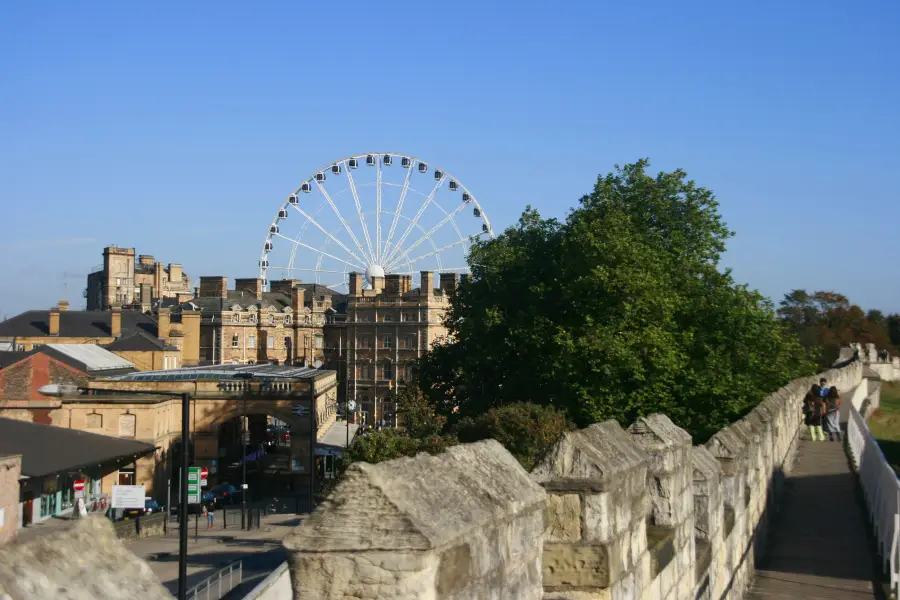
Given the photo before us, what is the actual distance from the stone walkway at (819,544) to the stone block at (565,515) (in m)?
7.50

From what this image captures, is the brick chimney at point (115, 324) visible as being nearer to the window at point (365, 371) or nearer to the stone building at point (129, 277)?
the window at point (365, 371)

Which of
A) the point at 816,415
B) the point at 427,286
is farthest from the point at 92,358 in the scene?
the point at 816,415

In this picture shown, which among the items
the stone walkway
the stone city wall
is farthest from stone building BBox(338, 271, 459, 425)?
the stone city wall

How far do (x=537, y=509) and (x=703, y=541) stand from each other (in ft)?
15.9

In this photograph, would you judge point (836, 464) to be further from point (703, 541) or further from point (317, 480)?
point (317, 480)

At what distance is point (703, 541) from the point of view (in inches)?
360

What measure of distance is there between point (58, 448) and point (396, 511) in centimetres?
4696

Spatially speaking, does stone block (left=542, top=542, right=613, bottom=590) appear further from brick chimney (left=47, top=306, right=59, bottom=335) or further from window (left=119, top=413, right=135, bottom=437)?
brick chimney (left=47, top=306, right=59, bottom=335)

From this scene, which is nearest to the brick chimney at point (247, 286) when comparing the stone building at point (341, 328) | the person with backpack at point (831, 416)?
the stone building at point (341, 328)

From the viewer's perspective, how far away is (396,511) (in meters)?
3.49

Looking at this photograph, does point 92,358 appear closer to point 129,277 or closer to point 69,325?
point 69,325

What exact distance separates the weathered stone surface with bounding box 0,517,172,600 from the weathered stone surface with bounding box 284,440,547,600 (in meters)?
1.07

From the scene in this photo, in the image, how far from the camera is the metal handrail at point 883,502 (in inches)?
515

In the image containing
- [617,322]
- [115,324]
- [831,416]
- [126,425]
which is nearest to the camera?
[831,416]
